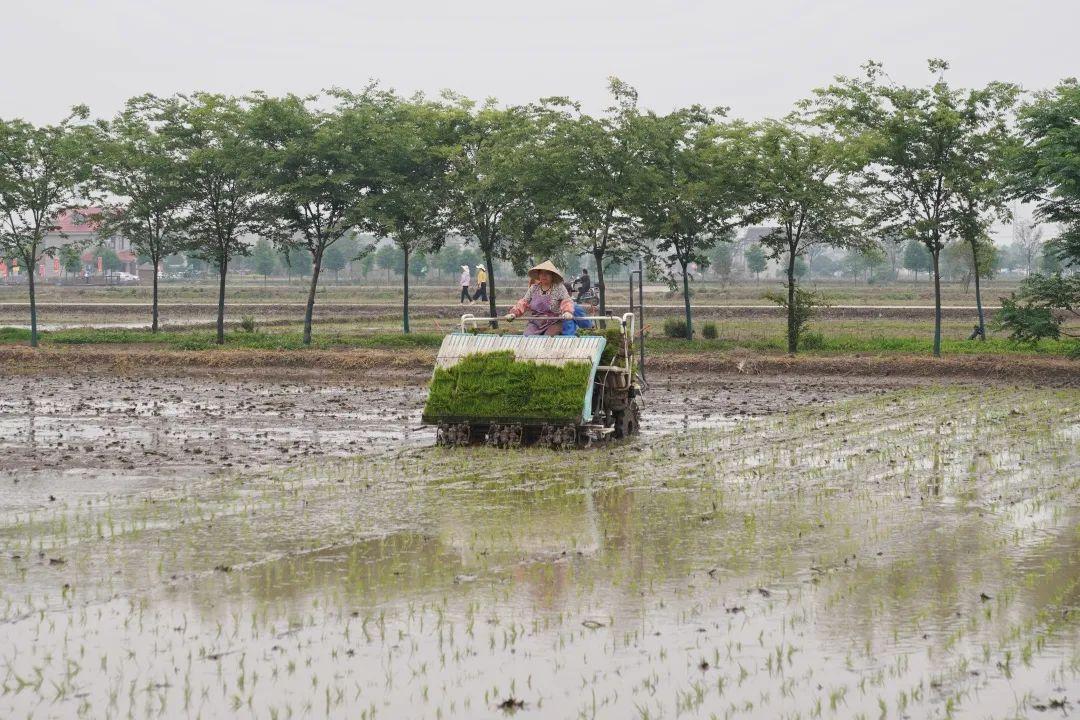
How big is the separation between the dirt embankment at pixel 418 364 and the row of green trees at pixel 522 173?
7.68ft

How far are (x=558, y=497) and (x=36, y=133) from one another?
27670 millimetres

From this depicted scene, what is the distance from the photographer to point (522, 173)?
1347 inches

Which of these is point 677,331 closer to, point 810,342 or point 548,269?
point 810,342

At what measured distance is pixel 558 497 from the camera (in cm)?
1307

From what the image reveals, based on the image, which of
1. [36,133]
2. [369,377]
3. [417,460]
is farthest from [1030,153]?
[36,133]

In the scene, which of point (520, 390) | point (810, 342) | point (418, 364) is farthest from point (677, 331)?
point (520, 390)

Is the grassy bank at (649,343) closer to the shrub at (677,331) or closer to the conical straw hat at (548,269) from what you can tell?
the shrub at (677,331)

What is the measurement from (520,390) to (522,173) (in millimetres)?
18495

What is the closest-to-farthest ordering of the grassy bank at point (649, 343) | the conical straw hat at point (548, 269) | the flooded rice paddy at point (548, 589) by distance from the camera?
the flooded rice paddy at point (548, 589) < the conical straw hat at point (548, 269) < the grassy bank at point (649, 343)

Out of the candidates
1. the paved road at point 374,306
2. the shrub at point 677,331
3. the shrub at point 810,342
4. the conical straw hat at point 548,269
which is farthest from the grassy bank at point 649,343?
the paved road at point 374,306

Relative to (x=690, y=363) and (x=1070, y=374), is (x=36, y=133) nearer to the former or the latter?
(x=690, y=363)

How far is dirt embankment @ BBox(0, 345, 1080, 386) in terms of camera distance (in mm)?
28547

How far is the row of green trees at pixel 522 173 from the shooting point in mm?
31094

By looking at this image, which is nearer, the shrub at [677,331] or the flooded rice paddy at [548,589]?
the flooded rice paddy at [548,589]
